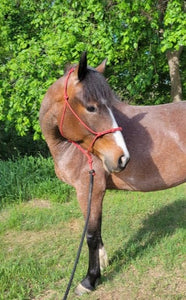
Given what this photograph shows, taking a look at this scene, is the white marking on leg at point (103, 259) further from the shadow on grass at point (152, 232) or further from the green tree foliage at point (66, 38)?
the green tree foliage at point (66, 38)

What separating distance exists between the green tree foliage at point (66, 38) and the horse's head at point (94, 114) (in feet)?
11.4

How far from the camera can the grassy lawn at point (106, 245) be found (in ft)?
9.14

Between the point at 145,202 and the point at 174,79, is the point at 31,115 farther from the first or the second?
the point at 174,79

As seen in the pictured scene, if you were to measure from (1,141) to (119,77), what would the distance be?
179 inches

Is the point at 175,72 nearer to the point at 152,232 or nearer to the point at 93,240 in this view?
the point at 152,232

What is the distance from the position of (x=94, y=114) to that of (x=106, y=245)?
2.04 metres

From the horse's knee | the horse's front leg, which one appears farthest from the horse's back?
the horse's knee

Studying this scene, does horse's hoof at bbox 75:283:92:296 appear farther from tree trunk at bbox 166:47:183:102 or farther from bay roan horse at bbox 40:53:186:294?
tree trunk at bbox 166:47:183:102

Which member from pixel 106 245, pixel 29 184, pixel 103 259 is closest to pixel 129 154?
pixel 103 259

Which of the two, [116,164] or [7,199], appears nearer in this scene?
[116,164]

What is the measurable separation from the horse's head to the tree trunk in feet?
18.5

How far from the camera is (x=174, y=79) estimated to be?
7.46 metres

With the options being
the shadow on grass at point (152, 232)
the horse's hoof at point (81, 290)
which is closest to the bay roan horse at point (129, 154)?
the horse's hoof at point (81, 290)

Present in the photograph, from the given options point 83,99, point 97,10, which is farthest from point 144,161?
point 97,10
